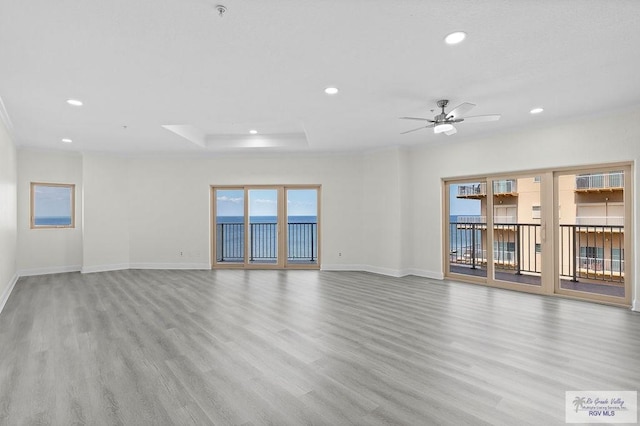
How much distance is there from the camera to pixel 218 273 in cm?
641

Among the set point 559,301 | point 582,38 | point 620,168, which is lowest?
point 559,301

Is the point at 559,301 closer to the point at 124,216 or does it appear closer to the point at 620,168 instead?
the point at 620,168

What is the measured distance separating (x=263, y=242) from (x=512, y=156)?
219 inches

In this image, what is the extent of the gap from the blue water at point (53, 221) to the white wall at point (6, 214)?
34.7 inches

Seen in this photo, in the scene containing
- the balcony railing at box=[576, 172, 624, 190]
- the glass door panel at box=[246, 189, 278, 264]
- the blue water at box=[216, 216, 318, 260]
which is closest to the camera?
the balcony railing at box=[576, 172, 624, 190]

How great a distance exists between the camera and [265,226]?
24.4 ft

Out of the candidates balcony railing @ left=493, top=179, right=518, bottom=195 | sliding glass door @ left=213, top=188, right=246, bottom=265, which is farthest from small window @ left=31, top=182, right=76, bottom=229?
balcony railing @ left=493, top=179, right=518, bottom=195

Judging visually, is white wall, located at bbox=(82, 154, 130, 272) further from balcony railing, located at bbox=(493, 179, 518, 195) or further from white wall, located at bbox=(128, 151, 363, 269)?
balcony railing, located at bbox=(493, 179, 518, 195)

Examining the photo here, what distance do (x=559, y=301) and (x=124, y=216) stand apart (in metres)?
8.41

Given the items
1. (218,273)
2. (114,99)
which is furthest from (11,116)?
(218,273)

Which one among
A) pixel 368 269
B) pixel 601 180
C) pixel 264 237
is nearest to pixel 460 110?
pixel 601 180

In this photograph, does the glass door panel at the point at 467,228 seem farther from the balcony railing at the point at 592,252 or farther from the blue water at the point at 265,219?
the blue water at the point at 265,219

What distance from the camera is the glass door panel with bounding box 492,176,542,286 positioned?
522 centimetres

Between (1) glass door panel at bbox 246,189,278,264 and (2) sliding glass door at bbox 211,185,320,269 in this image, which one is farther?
(1) glass door panel at bbox 246,189,278,264
